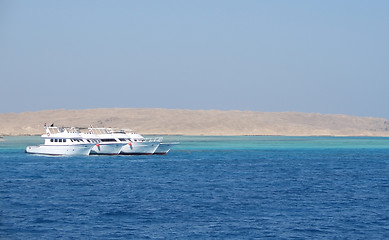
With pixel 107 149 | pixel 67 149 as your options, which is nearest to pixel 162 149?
pixel 107 149

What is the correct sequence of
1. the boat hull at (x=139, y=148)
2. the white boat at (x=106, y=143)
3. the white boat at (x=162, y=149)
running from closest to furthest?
the white boat at (x=106, y=143)
the boat hull at (x=139, y=148)
the white boat at (x=162, y=149)

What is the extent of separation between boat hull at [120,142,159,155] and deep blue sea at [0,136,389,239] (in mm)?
25129

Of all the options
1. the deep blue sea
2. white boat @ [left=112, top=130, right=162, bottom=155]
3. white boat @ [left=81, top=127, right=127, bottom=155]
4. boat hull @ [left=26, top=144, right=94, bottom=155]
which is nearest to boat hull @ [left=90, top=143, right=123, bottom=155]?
white boat @ [left=81, top=127, right=127, bottom=155]

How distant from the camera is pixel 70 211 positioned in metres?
38.3

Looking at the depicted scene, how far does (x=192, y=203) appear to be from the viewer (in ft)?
137

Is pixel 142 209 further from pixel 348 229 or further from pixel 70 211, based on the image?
pixel 348 229

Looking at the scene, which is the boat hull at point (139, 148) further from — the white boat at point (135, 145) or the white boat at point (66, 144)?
the white boat at point (66, 144)

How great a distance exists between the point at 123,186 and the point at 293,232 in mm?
22155

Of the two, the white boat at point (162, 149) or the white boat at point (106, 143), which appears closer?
the white boat at point (106, 143)

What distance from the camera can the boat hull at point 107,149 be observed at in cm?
9275

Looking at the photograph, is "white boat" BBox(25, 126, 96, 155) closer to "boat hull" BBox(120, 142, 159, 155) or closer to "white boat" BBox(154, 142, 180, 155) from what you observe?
"boat hull" BBox(120, 142, 159, 155)

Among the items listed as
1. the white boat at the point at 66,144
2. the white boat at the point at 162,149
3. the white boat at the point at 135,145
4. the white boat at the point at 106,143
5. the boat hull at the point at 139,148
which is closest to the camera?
the white boat at the point at 66,144

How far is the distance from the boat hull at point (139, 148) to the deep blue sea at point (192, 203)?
82.4 feet

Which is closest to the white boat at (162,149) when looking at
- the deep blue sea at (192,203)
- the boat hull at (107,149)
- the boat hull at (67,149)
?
the boat hull at (107,149)
